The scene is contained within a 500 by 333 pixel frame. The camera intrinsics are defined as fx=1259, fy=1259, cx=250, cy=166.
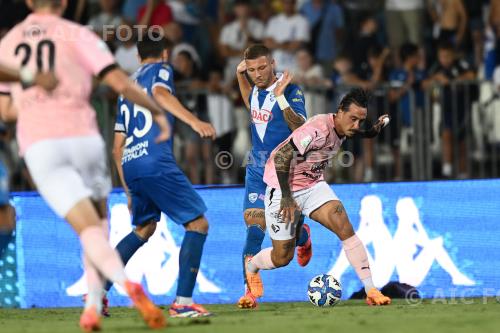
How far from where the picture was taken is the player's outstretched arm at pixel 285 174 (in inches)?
451

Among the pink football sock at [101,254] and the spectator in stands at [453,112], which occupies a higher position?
the spectator in stands at [453,112]

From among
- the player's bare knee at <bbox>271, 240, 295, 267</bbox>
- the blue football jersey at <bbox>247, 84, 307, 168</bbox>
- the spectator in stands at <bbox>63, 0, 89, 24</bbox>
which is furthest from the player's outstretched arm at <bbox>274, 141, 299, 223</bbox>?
the spectator in stands at <bbox>63, 0, 89, 24</bbox>

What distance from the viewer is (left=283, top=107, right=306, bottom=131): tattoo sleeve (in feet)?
39.3

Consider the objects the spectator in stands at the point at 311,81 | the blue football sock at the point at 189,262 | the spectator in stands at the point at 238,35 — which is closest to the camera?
the blue football sock at the point at 189,262

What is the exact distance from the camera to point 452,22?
18188mm

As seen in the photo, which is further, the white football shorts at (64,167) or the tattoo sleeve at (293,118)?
the tattoo sleeve at (293,118)

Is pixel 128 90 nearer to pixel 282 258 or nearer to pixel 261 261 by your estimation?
pixel 282 258

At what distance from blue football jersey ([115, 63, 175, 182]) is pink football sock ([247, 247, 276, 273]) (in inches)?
67.2

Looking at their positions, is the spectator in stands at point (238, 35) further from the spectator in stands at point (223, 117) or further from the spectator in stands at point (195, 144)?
the spectator in stands at point (195, 144)

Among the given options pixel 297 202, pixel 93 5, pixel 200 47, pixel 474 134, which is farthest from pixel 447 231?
pixel 93 5

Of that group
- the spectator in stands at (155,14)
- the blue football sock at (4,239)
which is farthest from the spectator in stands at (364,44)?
the blue football sock at (4,239)

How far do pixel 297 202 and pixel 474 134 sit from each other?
17.5 ft

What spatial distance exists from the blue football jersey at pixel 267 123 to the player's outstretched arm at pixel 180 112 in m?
2.00

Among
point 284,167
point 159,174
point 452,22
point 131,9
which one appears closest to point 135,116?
point 159,174
